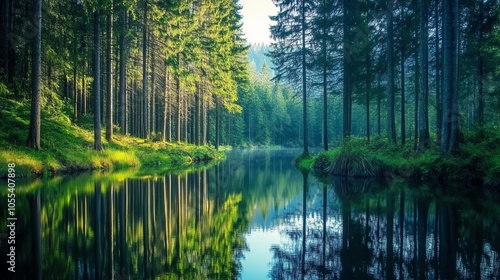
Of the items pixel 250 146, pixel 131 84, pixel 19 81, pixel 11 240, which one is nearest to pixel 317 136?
pixel 250 146

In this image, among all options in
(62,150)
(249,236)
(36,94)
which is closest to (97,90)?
(62,150)

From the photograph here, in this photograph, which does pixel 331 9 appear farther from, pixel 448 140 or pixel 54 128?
pixel 54 128

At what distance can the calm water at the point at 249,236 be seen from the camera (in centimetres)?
514

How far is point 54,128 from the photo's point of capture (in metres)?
22.2

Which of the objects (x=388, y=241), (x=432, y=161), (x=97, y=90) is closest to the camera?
(x=388, y=241)

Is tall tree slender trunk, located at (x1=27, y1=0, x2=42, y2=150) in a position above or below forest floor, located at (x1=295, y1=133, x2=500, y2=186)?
above

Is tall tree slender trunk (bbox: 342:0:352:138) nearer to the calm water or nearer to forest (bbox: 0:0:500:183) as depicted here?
forest (bbox: 0:0:500:183)

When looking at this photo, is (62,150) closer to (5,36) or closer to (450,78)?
A: (5,36)

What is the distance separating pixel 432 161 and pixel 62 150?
17.2m

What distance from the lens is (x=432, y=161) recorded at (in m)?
15.7

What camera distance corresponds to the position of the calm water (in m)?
5.14

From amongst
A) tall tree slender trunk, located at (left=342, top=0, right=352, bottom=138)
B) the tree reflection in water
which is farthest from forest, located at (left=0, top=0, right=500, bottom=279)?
tall tree slender trunk, located at (left=342, top=0, right=352, bottom=138)

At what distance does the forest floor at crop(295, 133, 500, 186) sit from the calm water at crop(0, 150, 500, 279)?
2.98 metres

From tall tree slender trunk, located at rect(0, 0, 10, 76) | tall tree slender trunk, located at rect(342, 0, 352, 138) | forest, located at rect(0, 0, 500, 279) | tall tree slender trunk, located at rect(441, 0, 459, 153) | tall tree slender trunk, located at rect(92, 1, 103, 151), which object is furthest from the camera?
tall tree slender trunk, located at rect(342, 0, 352, 138)
